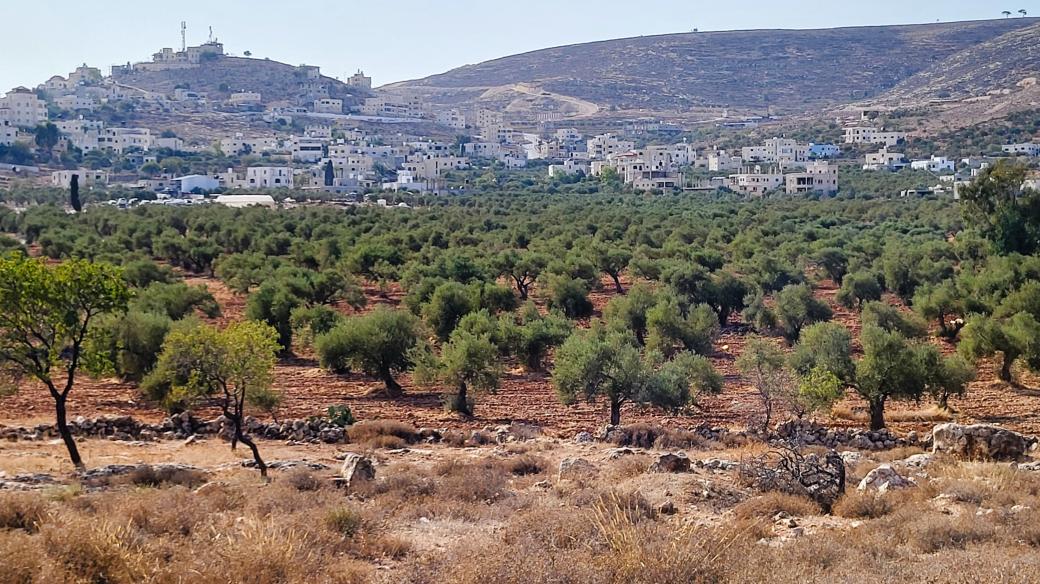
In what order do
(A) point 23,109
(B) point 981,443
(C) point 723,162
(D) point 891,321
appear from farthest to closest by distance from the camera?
(A) point 23,109 → (C) point 723,162 → (D) point 891,321 → (B) point 981,443

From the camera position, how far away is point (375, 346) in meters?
23.2

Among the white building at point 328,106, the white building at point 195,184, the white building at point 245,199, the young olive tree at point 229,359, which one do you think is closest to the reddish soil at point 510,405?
the young olive tree at point 229,359

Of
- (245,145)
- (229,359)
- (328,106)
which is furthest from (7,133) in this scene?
(229,359)

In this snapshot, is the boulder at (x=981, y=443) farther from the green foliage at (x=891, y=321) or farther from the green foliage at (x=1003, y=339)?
the green foliage at (x=891, y=321)

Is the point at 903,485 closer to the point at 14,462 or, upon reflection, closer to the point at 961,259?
the point at 14,462

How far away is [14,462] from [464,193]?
95853 mm

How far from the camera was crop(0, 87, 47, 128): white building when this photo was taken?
13951 centimetres

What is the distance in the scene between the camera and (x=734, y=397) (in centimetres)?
2220

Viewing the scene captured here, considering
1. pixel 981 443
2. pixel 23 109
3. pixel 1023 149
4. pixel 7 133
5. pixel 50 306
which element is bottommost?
pixel 981 443

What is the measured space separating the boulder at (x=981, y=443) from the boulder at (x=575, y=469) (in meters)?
5.99

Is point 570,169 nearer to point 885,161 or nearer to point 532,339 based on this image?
point 885,161

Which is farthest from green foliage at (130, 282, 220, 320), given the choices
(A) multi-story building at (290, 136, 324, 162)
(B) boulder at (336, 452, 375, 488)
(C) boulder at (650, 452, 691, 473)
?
(A) multi-story building at (290, 136, 324, 162)

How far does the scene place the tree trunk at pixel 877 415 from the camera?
1884 cm

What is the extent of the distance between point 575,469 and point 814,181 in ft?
308
